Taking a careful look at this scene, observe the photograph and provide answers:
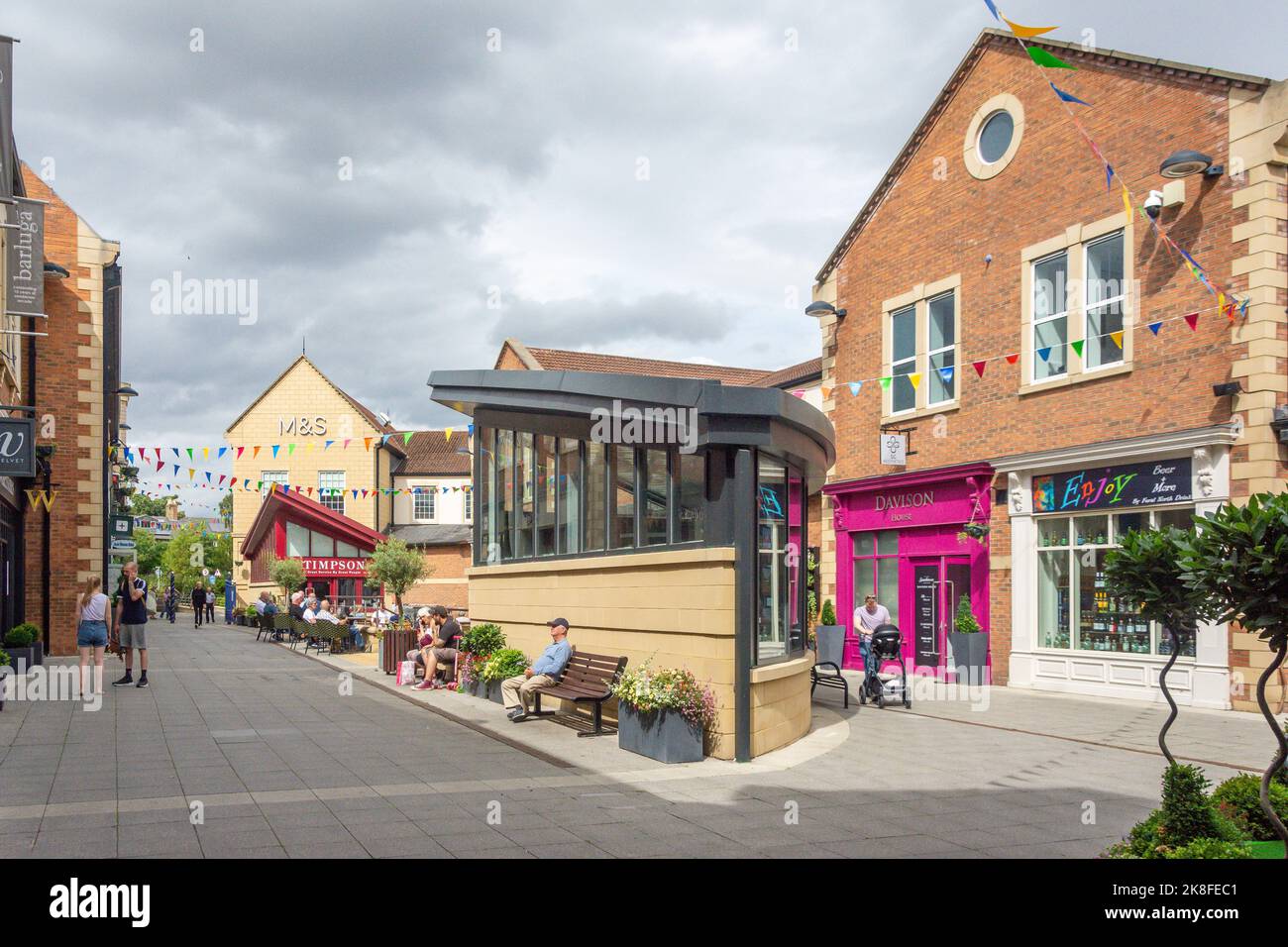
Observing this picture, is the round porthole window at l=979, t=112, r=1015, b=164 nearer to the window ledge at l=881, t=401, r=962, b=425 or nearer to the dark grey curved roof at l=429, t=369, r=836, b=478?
the window ledge at l=881, t=401, r=962, b=425

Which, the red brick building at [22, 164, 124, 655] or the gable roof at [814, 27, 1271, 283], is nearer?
the gable roof at [814, 27, 1271, 283]

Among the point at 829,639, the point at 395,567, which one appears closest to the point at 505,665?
the point at 829,639

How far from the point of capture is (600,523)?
1293cm

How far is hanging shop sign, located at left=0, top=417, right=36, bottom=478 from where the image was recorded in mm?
14477

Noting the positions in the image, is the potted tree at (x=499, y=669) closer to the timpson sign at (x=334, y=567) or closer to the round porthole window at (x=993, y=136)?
the round porthole window at (x=993, y=136)

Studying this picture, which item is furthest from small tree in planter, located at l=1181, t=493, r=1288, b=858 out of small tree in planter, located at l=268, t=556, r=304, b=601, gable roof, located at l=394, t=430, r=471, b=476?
gable roof, located at l=394, t=430, r=471, b=476

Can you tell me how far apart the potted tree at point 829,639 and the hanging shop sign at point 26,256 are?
49.3 feet

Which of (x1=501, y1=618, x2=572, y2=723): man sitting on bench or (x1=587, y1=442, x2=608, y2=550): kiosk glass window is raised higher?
(x1=587, y1=442, x2=608, y2=550): kiosk glass window

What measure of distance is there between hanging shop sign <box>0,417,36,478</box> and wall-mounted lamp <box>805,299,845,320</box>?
14.3m

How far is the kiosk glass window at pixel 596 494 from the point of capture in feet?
41.9

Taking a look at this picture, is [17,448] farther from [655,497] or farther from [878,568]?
[878,568]

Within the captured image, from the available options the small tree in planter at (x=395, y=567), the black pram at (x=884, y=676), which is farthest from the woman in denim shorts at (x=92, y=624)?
the small tree in planter at (x=395, y=567)

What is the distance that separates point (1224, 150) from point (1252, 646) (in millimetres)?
6592
